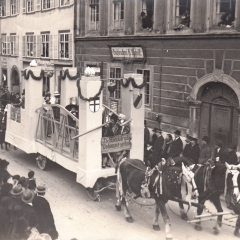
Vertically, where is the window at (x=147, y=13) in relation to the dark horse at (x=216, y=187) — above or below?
above

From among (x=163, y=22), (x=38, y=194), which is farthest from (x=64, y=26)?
(x=38, y=194)

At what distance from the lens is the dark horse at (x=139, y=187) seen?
23.1 feet

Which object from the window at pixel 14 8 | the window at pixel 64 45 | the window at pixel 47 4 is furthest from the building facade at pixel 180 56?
the window at pixel 14 8

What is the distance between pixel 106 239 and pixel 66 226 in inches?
37.0

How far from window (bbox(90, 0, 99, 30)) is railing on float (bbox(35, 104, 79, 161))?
24.6ft

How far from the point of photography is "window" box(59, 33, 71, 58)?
1894 centimetres

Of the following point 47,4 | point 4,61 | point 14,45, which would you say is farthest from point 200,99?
point 4,61

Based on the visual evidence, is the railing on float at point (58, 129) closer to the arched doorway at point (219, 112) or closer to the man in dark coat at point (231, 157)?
the man in dark coat at point (231, 157)

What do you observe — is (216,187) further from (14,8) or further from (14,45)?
(14,45)

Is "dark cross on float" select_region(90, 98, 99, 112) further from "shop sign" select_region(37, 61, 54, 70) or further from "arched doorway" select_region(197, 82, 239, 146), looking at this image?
"shop sign" select_region(37, 61, 54, 70)

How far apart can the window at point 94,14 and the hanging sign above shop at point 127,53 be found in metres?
1.71

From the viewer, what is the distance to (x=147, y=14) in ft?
48.6

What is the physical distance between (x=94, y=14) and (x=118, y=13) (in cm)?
173

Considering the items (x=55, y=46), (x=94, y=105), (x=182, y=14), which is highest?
(x=182, y=14)
